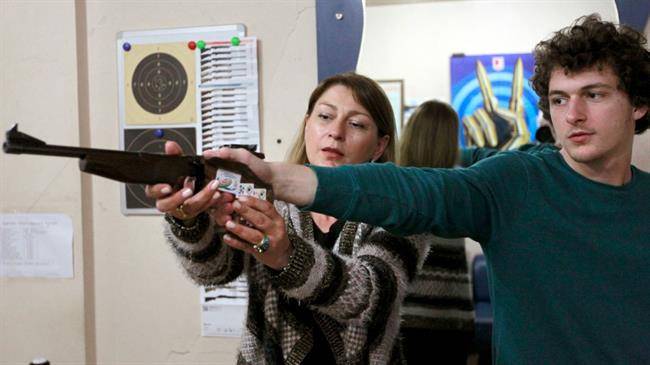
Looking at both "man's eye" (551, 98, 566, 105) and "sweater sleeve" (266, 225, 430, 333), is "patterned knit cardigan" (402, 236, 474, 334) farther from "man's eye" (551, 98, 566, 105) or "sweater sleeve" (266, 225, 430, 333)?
"man's eye" (551, 98, 566, 105)

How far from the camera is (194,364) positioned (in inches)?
64.6

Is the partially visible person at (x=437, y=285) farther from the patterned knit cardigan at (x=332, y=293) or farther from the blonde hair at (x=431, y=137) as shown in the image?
the patterned knit cardigan at (x=332, y=293)

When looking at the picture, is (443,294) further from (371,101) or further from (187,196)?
(187,196)

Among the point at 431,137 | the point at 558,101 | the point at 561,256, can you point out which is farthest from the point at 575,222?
the point at 431,137

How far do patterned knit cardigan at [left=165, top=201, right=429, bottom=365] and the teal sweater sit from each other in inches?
6.2

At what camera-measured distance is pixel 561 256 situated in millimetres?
982

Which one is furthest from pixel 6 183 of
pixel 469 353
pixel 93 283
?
pixel 469 353

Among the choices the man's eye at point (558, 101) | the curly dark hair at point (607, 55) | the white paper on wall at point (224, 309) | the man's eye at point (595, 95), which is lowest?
the white paper on wall at point (224, 309)

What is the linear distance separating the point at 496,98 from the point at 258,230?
2.63 ft

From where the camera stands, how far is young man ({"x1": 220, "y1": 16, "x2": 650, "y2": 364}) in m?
0.97

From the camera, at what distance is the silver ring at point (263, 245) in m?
0.85

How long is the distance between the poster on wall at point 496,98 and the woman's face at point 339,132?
329 millimetres

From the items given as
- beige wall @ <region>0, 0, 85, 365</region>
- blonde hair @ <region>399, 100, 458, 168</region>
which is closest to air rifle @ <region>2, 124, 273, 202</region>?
blonde hair @ <region>399, 100, 458, 168</region>

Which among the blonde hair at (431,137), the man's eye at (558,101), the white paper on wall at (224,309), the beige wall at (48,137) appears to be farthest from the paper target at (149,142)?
the man's eye at (558,101)
